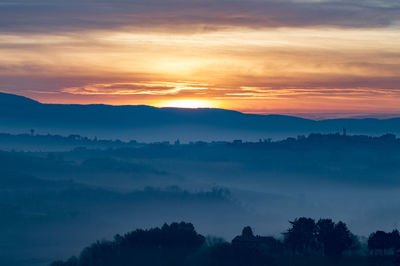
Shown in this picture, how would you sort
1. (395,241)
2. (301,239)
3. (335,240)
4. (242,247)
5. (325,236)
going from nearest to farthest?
(395,241) < (242,247) < (335,240) < (325,236) < (301,239)

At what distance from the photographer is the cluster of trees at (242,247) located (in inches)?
3575

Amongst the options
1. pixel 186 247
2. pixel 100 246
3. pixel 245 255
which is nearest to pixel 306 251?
pixel 245 255

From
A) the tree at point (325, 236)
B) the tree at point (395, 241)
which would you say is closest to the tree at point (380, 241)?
the tree at point (395, 241)

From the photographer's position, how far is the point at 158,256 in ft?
337

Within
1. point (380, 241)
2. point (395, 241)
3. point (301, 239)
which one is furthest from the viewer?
point (301, 239)

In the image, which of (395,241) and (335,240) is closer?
(395,241)

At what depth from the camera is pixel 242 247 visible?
306 feet

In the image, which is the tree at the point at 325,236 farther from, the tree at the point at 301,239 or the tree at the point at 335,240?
the tree at the point at 301,239

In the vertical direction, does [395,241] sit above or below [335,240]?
below

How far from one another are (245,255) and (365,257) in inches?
611

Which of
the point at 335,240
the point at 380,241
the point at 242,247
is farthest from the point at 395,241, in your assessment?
the point at 242,247

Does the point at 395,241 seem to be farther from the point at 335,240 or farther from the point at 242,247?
the point at 242,247

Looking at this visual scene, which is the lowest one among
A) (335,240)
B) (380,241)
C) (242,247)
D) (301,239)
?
(242,247)

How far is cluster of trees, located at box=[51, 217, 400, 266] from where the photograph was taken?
90812 mm
